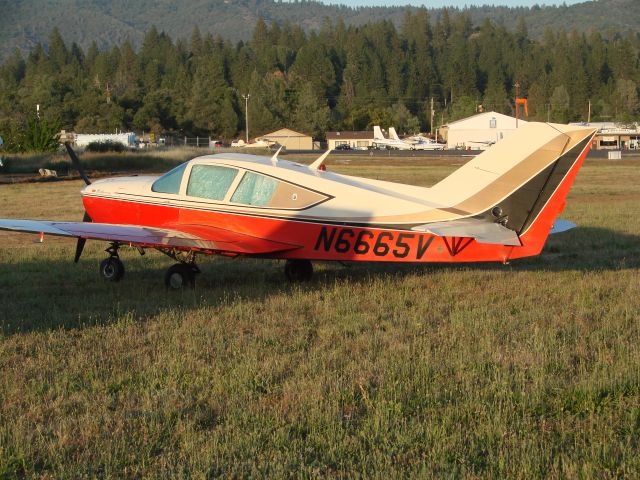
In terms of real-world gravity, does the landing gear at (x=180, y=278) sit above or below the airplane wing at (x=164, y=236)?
below

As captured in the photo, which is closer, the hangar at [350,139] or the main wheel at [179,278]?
the main wheel at [179,278]

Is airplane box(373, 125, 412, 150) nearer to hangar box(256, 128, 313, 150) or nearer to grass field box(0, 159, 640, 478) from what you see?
hangar box(256, 128, 313, 150)

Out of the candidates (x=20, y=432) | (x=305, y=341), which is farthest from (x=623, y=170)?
(x=20, y=432)

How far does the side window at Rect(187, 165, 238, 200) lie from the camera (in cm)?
1065

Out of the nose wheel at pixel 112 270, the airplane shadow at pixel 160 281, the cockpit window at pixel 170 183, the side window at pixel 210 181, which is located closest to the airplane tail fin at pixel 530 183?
the airplane shadow at pixel 160 281

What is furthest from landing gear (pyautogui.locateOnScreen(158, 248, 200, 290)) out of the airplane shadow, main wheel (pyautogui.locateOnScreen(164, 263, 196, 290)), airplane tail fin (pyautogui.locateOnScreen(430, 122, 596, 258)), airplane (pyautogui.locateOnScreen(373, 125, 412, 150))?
airplane (pyautogui.locateOnScreen(373, 125, 412, 150))

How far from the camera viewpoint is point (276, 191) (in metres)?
10.3

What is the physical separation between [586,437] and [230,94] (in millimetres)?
132491

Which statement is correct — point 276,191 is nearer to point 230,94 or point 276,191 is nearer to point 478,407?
point 478,407

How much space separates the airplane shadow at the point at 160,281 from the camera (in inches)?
336

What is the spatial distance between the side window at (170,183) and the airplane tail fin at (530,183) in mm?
3651

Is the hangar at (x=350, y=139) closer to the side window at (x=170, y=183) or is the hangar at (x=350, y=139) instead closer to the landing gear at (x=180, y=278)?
the side window at (x=170, y=183)

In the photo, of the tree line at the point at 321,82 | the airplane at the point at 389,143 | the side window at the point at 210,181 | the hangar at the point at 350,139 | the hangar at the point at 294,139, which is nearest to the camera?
the side window at the point at 210,181

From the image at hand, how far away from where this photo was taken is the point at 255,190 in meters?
10.4
